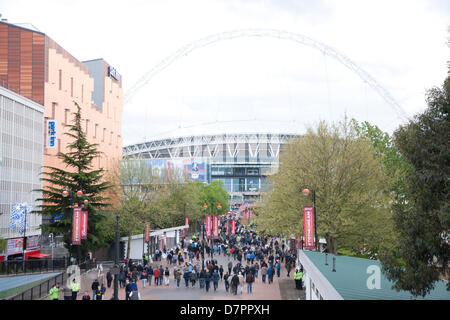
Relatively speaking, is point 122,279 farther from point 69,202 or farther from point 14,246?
point 14,246

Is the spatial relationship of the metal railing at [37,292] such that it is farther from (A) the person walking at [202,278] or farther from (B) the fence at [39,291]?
(A) the person walking at [202,278]

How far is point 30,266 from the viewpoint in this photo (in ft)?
111

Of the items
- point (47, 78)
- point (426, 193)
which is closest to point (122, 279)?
point (426, 193)

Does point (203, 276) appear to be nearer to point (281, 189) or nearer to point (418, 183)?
point (281, 189)

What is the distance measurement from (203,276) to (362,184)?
42.0 feet

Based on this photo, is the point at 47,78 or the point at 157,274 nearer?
the point at 157,274

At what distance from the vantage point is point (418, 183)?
39.4 ft

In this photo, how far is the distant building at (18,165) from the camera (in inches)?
1839

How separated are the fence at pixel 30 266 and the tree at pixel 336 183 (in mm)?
17590

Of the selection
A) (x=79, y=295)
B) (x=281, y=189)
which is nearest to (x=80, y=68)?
(x=281, y=189)

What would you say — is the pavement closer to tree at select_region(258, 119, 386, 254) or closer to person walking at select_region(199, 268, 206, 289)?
person walking at select_region(199, 268, 206, 289)

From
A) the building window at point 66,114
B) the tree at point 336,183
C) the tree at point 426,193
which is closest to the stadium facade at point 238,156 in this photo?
the building window at point 66,114

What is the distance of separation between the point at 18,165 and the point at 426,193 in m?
47.9

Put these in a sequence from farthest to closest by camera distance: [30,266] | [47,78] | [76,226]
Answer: [47,78] → [30,266] → [76,226]
